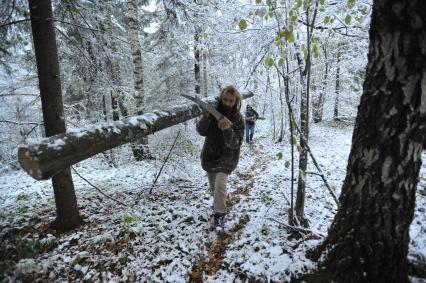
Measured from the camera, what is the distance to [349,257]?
2.13m

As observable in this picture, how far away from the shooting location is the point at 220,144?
4.35 m

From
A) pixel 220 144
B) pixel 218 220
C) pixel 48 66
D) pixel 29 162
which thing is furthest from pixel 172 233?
pixel 48 66

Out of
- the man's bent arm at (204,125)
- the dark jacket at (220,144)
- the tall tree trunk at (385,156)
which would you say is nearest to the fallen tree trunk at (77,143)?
the man's bent arm at (204,125)

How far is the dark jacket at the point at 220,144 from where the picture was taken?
13.4 ft

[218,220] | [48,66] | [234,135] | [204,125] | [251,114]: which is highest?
[48,66]


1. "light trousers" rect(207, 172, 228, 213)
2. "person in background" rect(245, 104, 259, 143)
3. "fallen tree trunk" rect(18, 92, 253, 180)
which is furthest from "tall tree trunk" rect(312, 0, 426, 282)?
"person in background" rect(245, 104, 259, 143)

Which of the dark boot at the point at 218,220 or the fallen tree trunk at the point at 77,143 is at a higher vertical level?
the fallen tree trunk at the point at 77,143

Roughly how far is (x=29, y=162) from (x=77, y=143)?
1.58 ft

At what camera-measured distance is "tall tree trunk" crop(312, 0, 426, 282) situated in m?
1.69

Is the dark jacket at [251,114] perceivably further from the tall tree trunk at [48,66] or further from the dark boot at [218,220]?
the tall tree trunk at [48,66]

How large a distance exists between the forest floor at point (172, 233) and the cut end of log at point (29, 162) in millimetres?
907

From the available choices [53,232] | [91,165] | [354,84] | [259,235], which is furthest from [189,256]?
[354,84]

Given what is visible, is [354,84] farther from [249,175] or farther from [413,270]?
[413,270]

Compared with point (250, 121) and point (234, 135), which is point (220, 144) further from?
point (250, 121)
